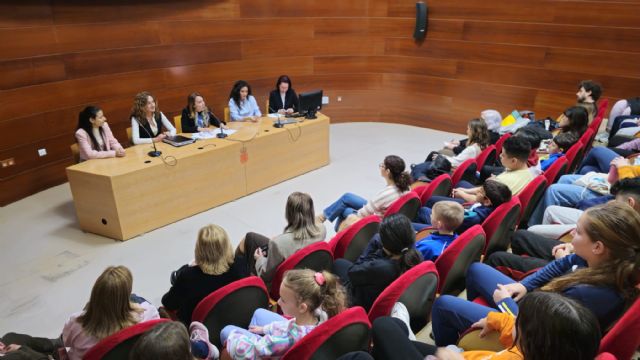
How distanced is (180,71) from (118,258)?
3.23 m

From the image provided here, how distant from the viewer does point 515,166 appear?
3521 mm

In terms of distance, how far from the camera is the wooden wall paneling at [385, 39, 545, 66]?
672 cm

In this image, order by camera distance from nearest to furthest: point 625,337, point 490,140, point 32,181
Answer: point 625,337 < point 490,140 < point 32,181

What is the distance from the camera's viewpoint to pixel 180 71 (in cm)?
632

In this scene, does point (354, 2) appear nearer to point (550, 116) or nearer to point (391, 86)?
point (391, 86)

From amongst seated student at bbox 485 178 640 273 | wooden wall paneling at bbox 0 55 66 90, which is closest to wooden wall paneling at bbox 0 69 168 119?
wooden wall paneling at bbox 0 55 66 90

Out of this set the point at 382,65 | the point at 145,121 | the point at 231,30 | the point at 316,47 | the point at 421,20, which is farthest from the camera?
the point at 382,65

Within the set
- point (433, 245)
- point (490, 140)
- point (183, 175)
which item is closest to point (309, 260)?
point (433, 245)

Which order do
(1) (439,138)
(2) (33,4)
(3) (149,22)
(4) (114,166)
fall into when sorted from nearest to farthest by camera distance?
1. (4) (114,166)
2. (2) (33,4)
3. (3) (149,22)
4. (1) (439,138)

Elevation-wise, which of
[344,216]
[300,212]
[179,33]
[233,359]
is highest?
[179,33]

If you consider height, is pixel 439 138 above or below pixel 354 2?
below

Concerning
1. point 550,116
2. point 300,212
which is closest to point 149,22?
point 300,212

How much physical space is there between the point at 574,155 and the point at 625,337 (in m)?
2.93

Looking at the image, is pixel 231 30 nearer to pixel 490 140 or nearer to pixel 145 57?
pixel 145 57
